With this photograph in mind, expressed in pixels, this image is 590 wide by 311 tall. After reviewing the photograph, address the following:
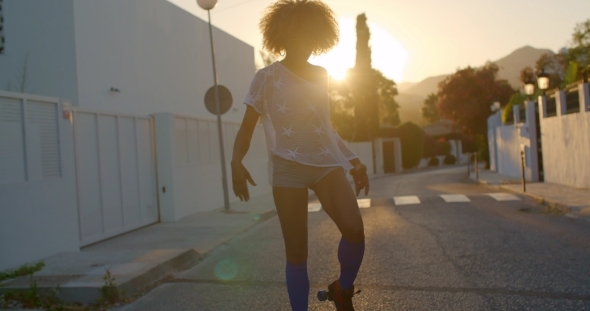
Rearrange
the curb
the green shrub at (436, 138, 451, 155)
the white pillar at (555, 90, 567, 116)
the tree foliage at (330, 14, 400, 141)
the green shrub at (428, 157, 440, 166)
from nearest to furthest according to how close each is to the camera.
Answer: the curb → the white pillar at (555, 90, 567, 116) → the tree foliage at (330, 14, 400, 141) → the green shrub at (428, 157, 440, 166) → the green shrub at (436, 138, 451, 155)

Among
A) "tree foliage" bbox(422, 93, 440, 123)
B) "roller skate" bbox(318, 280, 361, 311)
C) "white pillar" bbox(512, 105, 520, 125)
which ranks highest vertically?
"tree foliage" bbox(422, 93, 440, 123)

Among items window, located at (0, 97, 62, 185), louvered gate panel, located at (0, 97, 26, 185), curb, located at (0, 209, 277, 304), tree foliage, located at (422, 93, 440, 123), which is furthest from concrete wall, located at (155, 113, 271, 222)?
tree foliage, located at (422, 93, 440, 123)

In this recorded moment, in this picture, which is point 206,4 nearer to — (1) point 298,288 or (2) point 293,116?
(2) point 293,116

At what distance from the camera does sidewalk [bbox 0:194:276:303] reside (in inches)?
199

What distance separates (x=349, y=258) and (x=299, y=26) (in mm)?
1312

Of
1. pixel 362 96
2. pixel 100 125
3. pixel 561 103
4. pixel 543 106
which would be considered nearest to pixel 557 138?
pixel 561 103

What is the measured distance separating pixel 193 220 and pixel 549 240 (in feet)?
20.9

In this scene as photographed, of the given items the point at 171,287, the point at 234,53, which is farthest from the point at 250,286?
the point at 234,53

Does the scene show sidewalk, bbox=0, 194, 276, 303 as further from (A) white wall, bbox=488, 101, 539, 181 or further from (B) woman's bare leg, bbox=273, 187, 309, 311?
(A) white wall, bbox=488, 101, 539, 181

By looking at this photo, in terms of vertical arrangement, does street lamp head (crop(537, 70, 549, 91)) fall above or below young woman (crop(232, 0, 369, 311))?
above

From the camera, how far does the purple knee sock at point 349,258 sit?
3.19 metres

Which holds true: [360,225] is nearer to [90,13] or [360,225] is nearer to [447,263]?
[447,263]

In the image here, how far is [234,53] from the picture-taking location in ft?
84.3

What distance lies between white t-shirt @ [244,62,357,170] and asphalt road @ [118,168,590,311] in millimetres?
1568
